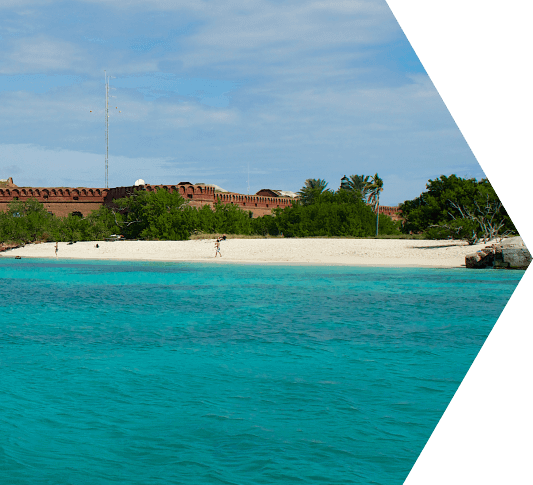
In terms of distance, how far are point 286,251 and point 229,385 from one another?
93.3 ft

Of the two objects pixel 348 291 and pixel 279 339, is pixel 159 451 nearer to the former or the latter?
pixel 279 339

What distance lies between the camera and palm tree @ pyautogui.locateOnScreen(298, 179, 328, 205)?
65500 millimetres

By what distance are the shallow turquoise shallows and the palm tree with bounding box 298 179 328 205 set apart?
154 feet

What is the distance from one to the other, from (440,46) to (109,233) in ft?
174

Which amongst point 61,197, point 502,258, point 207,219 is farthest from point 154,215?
point 502,258

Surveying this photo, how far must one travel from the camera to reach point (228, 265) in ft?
108

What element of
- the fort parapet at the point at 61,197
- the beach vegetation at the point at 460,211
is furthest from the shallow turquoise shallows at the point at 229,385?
the fort parapet at the point at 61,197

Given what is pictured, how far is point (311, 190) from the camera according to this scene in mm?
67188

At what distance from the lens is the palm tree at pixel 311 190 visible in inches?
2579

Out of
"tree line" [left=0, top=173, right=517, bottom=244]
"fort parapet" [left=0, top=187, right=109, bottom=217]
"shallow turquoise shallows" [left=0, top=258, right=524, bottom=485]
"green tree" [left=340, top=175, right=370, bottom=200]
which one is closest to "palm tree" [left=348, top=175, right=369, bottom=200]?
"green tree" [left=340, top=175, right=370, bottom=200]

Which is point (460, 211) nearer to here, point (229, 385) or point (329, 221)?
point (329, 221)

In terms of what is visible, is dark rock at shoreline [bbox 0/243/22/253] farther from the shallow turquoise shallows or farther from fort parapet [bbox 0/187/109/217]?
the shallow turquoise shallows

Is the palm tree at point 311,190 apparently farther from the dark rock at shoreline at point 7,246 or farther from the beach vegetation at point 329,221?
the dark rock at shoreline at point 7,246

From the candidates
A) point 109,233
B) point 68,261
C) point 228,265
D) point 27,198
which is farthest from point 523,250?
point 27,198
